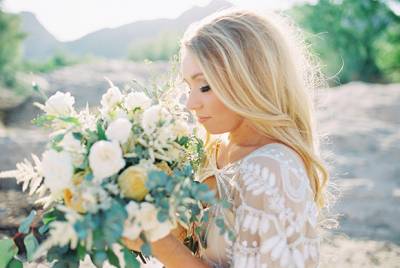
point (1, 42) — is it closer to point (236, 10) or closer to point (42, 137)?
point (42, 137)

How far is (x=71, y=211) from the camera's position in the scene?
137 centimetres

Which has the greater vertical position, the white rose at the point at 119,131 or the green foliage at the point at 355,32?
the white rose at the point at 119,131

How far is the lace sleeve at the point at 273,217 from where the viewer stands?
1774 mm

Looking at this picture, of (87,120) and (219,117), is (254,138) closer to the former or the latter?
(219,117)

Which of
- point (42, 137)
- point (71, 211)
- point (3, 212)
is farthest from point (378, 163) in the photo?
point (71, 211)

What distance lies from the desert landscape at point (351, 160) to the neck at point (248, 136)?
38 centimetres

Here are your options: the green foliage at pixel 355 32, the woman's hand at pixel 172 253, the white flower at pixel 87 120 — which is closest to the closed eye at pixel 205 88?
the white flower at pixel 87 120

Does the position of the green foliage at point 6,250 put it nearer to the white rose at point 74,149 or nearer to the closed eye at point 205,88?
the white rose at point 74,149

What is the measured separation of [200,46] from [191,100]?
192 mm

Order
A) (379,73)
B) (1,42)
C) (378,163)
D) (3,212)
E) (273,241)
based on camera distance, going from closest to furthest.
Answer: (273,241)
(3,212)
(378,163)
(1,42)
(379,73)

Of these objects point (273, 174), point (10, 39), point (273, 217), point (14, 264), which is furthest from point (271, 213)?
point (10, 39)

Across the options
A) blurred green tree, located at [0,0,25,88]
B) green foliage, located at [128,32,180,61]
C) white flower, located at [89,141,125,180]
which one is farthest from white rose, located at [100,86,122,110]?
green foliage, located at [128,32,180,61]

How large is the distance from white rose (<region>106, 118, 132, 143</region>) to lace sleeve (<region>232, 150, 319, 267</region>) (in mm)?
482

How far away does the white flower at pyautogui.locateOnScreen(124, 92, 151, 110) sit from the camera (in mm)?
1821
